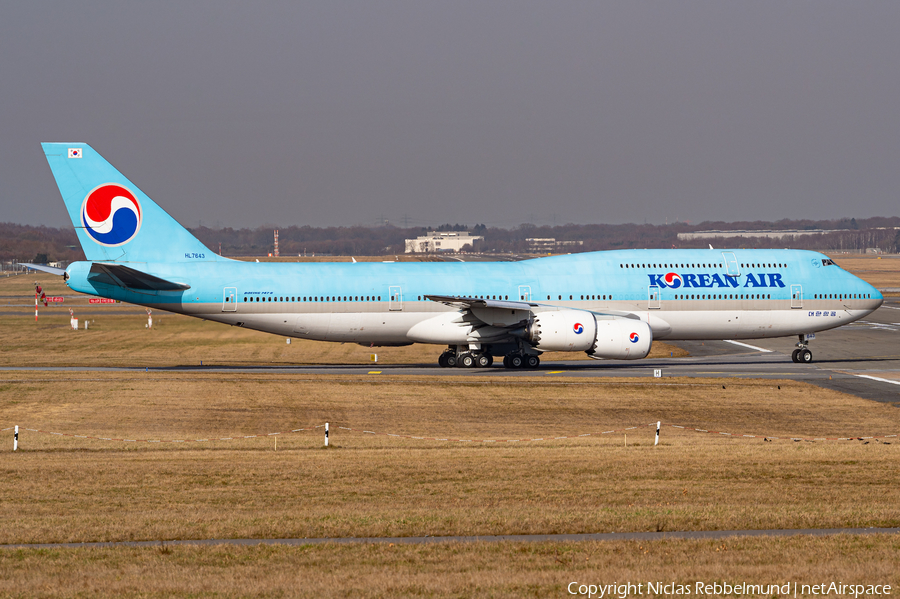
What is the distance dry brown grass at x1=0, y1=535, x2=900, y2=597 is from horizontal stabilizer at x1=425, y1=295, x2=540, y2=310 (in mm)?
27366

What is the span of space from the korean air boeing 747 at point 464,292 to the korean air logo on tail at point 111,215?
48mm

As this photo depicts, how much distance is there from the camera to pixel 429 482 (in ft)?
59.1

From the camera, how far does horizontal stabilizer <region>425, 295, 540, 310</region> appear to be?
1583 inches

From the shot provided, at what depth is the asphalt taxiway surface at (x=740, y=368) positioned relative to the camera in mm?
37906

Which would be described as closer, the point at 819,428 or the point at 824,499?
the point at 824,499

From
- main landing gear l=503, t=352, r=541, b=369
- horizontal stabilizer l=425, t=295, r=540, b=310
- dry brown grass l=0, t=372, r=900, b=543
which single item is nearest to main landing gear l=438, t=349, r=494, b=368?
main landing gear l=503, t=352, r=541, b=369

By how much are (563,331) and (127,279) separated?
2005cm

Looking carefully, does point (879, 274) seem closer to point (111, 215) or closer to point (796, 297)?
point (796, 297)

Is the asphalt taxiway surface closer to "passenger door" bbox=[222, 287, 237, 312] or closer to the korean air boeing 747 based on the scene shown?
the korean air boeing 747

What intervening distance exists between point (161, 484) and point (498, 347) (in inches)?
1073

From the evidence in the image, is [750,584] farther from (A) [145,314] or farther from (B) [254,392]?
(A) [145,314]

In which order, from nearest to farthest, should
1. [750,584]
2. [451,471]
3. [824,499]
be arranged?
[750,584] < [824,499] < [451,471]

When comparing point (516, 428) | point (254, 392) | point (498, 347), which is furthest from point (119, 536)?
point (498, 347)

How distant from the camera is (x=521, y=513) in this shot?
1489 cm
